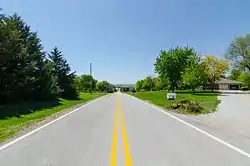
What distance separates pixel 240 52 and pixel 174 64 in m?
17.5

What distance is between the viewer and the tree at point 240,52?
69.6m

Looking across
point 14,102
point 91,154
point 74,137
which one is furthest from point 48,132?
point 14,102

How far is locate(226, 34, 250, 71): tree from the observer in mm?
69562

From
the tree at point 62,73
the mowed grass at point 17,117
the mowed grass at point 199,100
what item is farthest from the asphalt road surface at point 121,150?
the tree at point 62,73

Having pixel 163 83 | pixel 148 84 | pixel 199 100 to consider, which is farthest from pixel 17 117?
pixel 148 84

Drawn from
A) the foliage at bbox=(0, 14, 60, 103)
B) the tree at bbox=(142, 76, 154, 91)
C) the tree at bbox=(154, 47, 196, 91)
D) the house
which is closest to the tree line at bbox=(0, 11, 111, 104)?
the foliage at bbox=(0, 14, 60, 103)

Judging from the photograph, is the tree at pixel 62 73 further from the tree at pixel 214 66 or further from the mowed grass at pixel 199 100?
the tree at pixel 214 66

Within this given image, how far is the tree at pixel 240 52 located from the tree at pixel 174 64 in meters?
10.2

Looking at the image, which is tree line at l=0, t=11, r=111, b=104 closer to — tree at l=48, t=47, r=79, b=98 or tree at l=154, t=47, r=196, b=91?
tree at l=48, t=47, r=79, b=98

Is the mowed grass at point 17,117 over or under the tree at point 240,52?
under

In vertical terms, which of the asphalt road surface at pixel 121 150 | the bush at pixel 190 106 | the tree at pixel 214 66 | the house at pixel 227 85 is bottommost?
the asphalt road surface at pixel 121 150

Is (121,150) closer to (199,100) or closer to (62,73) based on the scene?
(199,100)

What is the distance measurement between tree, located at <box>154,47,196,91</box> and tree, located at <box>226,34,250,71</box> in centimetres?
1023

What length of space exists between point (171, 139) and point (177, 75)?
6408 cm
